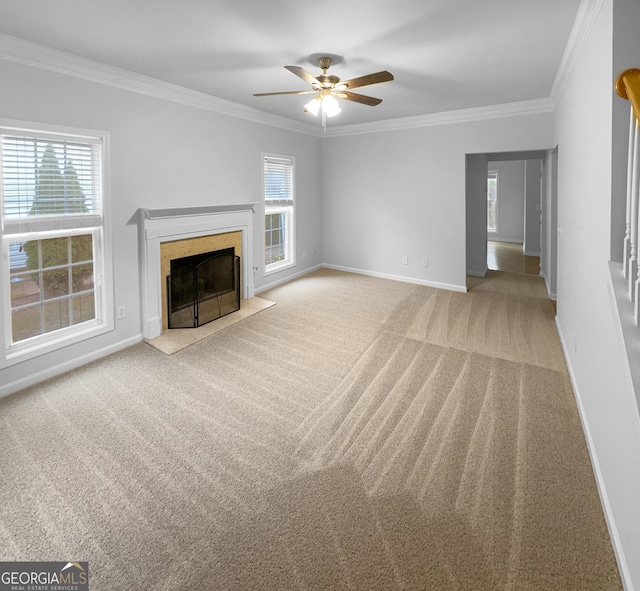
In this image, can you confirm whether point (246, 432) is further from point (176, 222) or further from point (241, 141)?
point (241, 141)

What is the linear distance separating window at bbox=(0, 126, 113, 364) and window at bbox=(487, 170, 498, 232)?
10.3 meters

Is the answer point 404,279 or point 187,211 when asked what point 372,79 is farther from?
point 404,279

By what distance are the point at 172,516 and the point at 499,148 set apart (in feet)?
17.9

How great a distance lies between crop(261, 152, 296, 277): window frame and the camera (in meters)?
5.68

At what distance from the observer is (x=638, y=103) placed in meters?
1.25

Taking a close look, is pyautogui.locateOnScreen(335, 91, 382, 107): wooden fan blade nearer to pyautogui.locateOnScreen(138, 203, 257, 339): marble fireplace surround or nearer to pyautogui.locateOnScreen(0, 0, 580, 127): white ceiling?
A: pyautogui.locateOnScreen(0, 0, 580, 127): white ceiling

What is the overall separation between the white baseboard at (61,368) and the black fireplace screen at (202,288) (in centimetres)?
58

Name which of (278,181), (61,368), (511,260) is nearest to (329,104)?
(278,181)

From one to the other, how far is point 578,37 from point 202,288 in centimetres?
418

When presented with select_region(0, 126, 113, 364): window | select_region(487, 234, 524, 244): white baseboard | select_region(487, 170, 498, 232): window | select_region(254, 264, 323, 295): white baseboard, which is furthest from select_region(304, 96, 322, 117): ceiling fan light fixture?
select_region(487, 234, 524, 244): white baseboard

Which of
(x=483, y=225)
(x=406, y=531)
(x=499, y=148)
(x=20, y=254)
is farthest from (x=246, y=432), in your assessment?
(x=483, y=225)

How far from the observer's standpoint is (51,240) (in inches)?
126

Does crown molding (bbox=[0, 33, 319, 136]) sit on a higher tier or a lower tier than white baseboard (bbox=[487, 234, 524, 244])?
higher

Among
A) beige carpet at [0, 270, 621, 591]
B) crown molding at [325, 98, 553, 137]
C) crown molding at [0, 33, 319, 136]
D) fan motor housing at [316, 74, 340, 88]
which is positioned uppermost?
crown molding at [325, 98, 553, 137]
